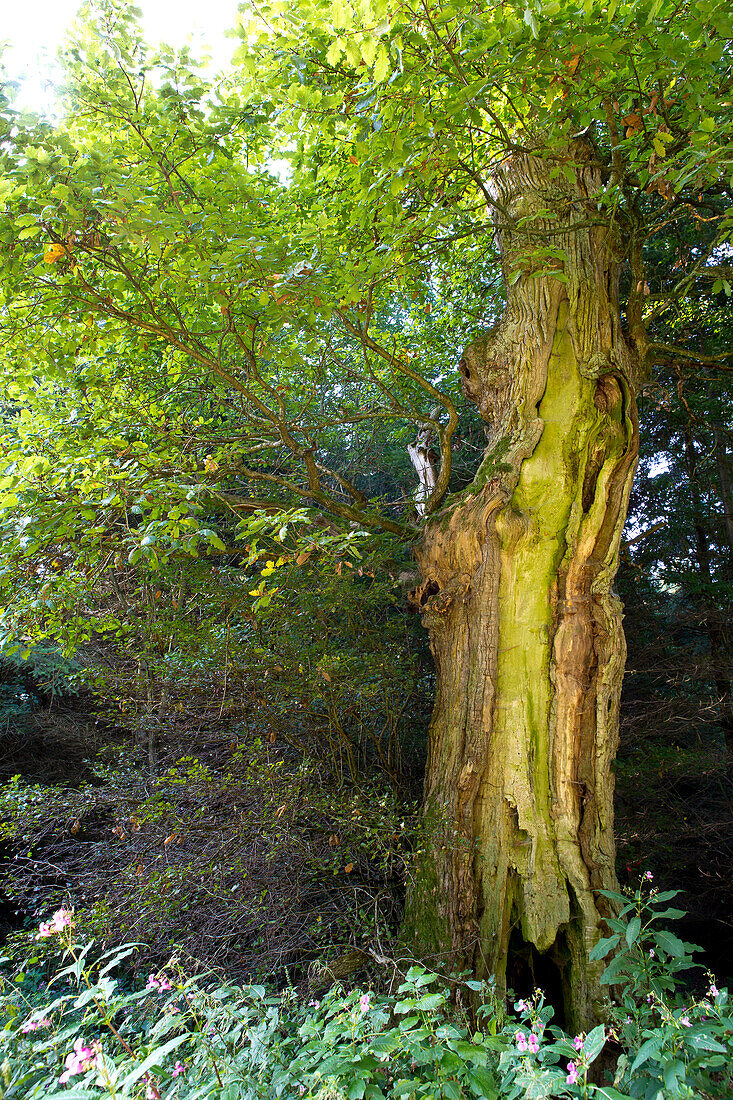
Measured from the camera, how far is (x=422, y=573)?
12.3 feet

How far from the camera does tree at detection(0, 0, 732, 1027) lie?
2.60 meters

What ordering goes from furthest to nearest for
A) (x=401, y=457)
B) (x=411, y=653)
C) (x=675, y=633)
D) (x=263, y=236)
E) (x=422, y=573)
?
1. (x=401, y=457)
2. (x=675, y=633)
3. (x=411, y=653)
4. (x=422, y=573)
5. (x=263, y=236)

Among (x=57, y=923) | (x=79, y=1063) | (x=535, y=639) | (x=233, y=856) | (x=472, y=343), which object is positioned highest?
(x=472, y=343)

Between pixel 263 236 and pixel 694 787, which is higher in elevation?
pixel 263 236

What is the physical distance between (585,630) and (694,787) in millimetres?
4165

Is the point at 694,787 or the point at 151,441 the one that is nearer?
the point at 151,441

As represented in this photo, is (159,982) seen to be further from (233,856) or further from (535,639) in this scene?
(535,639)

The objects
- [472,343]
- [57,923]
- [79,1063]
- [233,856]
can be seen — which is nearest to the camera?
[79,1063]

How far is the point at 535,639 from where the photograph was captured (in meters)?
3.31

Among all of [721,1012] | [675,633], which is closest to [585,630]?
[721,1012]

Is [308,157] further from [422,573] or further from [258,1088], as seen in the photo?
[258,1088]

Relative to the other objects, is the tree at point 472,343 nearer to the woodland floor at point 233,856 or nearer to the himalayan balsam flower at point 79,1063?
the woodland floor at point 233,856

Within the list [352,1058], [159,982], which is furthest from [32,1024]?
[352,1058]

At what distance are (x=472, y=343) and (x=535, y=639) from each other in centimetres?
193
